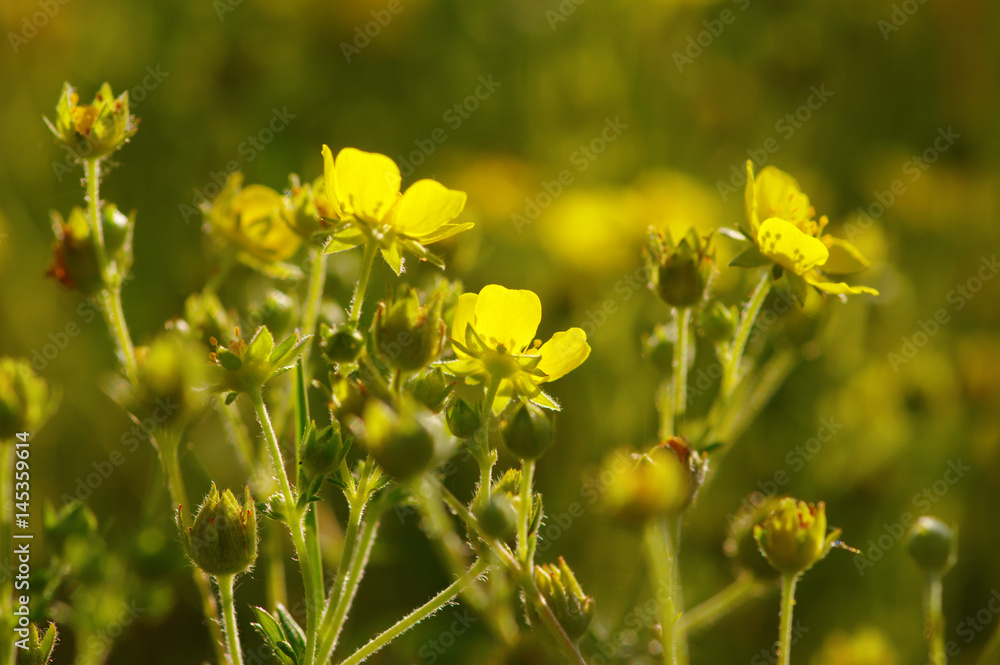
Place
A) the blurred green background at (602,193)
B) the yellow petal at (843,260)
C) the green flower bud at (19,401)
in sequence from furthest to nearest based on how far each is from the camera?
1. the blurred green background at (602,193)
2. the yellow petal at (843,260)
3. the green flower bud at (19,401)

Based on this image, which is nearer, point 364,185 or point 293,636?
point 293,636

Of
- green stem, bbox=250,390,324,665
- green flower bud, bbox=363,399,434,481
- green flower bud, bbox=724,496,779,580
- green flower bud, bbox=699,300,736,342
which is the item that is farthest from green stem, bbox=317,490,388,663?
green flower bud, bbox=699,300,736,342

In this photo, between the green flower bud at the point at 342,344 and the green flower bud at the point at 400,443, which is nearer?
the green flower bud at the point at 400,443

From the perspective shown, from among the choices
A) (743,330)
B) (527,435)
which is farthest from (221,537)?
(743,330)

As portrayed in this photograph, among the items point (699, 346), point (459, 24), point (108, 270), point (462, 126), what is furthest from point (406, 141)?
point (108, 270)

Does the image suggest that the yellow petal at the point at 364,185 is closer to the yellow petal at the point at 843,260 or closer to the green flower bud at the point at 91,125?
the green flower bud at the point at 91,125

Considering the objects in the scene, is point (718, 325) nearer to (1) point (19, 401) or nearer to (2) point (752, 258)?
(2) point (752, 258)

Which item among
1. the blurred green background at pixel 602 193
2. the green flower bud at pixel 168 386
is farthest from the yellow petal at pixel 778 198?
the green flower bud at pixel 168 386

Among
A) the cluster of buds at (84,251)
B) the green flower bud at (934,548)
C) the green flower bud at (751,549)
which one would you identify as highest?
the green flower bud at (934,548)
